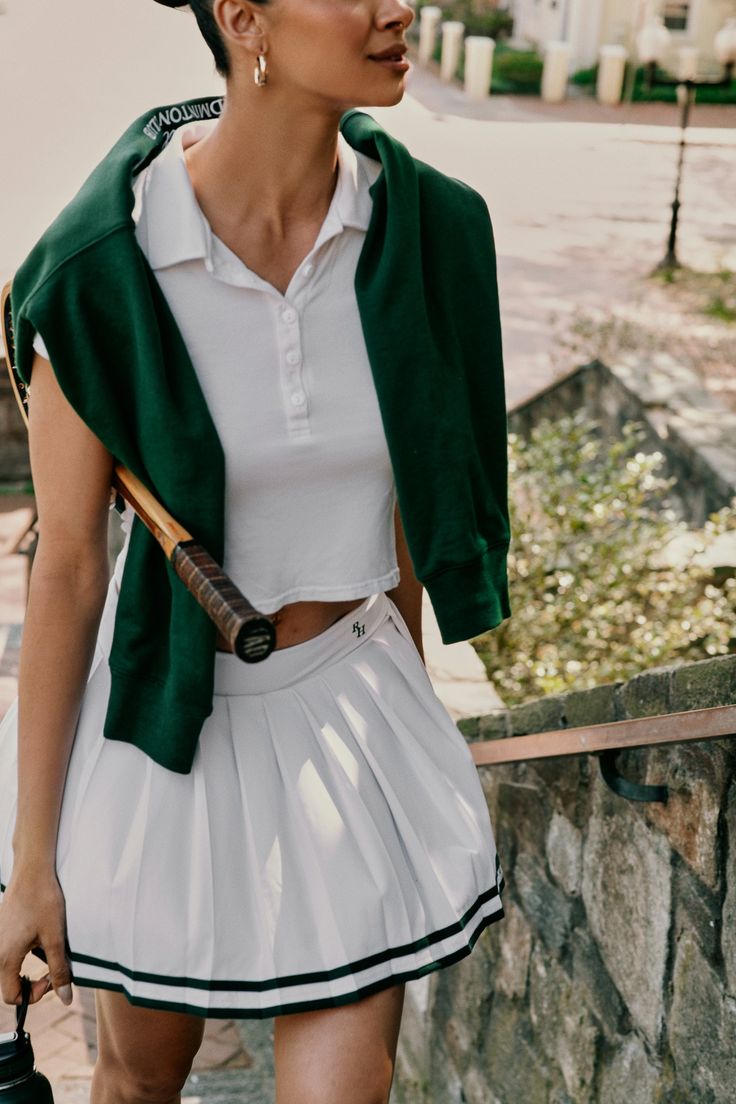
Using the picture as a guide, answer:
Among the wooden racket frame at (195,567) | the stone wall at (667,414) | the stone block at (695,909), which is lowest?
the stone wall at (667,414)

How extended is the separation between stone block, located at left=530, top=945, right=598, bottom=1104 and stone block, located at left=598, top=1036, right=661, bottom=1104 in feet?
0.20

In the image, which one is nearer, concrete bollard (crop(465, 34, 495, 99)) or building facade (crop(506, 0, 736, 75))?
concrete bollard (crop(465, 34, 495, 99))

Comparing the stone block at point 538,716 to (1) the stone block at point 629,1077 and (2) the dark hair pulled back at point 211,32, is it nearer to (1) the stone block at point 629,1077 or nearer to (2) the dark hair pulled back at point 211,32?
(1) the stone block at point 629,1077

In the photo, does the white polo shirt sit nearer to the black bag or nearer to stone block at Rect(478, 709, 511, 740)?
the black bag

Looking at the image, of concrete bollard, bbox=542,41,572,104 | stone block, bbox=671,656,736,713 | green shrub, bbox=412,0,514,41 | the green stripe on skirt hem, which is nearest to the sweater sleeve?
the green stripe on skirt hem

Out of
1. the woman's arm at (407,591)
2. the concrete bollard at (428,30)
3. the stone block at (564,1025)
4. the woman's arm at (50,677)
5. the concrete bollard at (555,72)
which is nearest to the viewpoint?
the woman's arm at (50,677)

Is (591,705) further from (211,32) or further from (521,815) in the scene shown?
(211,32)

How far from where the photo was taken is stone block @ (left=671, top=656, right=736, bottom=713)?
185 cm

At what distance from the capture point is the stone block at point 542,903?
254 cm

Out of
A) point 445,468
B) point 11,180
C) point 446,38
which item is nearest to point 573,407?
point 445,468

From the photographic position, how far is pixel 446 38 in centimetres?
2552

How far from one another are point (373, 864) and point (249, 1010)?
0.78 feet

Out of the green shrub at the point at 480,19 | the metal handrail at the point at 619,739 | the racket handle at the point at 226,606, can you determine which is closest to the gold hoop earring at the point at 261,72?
the racket handle at the point at 226,606

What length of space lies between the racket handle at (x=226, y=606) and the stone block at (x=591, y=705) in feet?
2.93
